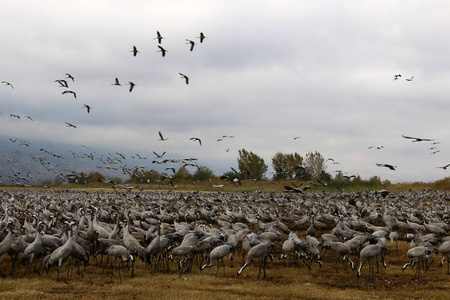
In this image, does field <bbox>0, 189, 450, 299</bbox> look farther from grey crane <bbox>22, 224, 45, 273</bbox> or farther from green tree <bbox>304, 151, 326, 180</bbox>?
green tree <bbox>304, 151, 326, 180</bbox>

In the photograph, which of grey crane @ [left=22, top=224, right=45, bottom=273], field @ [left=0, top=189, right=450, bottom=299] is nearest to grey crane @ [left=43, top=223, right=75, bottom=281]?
field @ [left=0, top=189, right=450, bottom=299]

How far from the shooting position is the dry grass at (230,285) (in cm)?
1272

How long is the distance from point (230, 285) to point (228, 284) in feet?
0.59

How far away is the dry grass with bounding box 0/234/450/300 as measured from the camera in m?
12.7

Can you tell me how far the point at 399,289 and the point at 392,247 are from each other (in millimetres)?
8454

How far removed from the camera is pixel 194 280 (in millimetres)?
14602

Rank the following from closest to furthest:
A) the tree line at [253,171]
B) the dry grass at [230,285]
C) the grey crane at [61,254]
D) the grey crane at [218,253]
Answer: the dry grass at [230,285] → the grey crane at [61,254] → the grey crane at [218,253] → the tree line at [253,171]

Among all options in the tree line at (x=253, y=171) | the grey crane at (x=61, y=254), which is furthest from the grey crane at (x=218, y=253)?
the tree line at (x=253, y=171)

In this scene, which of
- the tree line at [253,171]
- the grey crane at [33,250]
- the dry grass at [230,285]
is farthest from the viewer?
the tree line at [253,171]

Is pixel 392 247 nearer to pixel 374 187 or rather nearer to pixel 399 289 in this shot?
pixel 399 289

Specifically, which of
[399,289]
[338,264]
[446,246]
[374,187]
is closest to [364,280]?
[399,289]

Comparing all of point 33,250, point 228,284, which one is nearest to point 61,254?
point 33,250

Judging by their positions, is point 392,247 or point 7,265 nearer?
point 7,265

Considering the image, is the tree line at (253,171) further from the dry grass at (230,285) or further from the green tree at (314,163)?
the dry grass at (230,285)
